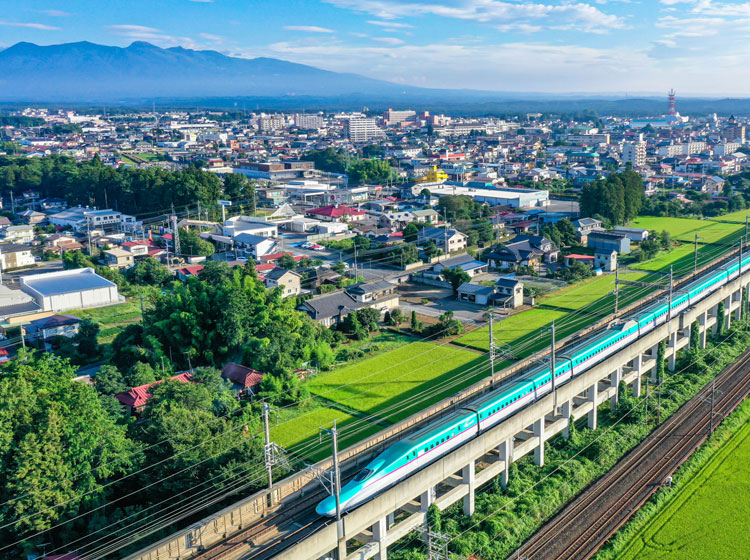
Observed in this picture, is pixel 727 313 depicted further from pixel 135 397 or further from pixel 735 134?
pixel 735 134

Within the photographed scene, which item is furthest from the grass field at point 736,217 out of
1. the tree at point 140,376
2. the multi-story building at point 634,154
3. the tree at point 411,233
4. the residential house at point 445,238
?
the tree at point 140,376

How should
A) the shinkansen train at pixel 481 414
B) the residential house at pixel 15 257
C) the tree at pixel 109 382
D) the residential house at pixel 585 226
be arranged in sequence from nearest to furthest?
1. the shinkansen train at pixel 481 414
2. the tree at pixel 109 382
3. the residential house at pixel 15 257
4. the residential house at pixel 585 226

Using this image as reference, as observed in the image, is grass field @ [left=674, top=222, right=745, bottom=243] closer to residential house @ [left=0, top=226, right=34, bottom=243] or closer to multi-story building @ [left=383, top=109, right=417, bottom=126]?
residential house @ [left=0, top=226, right=34, bottom=243]

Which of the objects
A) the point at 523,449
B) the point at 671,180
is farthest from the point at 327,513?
the point at 671,180

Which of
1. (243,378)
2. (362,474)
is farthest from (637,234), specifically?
(362,474)

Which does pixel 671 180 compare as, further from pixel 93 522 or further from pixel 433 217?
pixel 93 522

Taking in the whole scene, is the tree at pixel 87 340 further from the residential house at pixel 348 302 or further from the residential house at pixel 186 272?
the residential house at pixel 186 272

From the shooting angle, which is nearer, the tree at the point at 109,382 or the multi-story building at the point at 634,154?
the tree at the point at 109,382
